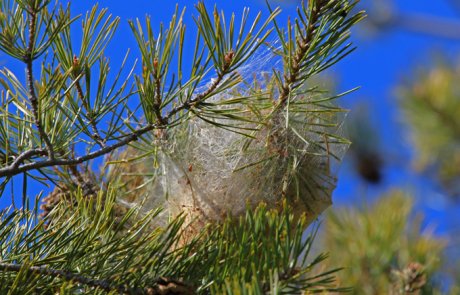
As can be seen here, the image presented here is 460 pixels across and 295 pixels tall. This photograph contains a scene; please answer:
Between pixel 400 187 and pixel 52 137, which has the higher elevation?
pixel 400 187

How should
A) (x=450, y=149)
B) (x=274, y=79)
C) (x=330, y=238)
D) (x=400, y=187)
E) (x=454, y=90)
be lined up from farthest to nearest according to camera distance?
(x=450, y=149) < (x=454, y=90) < (x=400, y=187) < (x=330, y=238) < (x=274, y=79)

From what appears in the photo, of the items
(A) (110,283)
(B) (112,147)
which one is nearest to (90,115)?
(B) (112,147)

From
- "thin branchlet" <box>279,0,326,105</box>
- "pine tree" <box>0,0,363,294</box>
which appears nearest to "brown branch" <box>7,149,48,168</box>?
"pine tree" <box>0,0,363,294</box>

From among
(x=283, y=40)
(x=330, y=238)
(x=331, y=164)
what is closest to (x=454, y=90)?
(x=330, y=238)

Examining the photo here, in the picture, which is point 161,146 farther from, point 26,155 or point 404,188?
point 404,188

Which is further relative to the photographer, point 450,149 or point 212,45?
point 450,149

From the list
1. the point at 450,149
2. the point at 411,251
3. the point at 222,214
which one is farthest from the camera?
the point at 450,149

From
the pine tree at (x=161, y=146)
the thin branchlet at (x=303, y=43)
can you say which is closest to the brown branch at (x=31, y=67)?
the pine tree at (x=161, y=146)

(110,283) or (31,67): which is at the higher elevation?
(31,67)

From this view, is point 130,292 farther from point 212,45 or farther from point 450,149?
point 450,149
